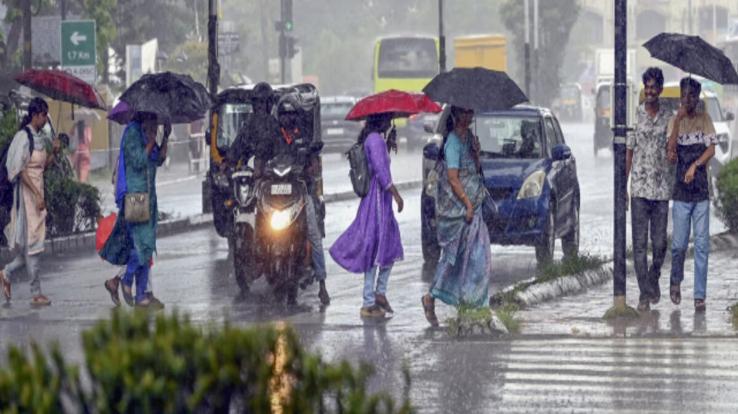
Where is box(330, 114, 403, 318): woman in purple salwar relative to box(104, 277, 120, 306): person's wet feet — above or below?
above

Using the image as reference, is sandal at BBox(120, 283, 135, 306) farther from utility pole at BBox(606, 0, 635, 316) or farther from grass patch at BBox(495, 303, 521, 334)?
utility pole at BBox(606, 0, 635, 316)

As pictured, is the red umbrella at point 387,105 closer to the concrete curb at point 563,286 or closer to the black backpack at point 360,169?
the black backpack at point 360,169

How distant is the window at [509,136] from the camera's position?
18.3 meters

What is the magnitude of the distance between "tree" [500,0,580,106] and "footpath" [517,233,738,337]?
196 feet

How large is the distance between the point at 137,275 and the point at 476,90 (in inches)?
126

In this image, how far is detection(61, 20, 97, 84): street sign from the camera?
25109 millimetres

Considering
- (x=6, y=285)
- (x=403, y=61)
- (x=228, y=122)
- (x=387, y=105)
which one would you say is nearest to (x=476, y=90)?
(x=387, y=105)

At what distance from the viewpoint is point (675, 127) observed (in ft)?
44.2

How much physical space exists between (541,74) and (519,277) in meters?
56.9

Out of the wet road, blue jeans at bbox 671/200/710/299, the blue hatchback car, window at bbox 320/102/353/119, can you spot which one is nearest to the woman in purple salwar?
the wet road

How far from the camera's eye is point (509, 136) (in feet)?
60.6

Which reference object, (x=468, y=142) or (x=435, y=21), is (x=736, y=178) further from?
(x=435, y=21)

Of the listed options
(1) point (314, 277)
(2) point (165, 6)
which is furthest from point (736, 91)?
(1) point (314, 277)

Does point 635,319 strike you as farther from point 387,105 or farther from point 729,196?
point 729,196
